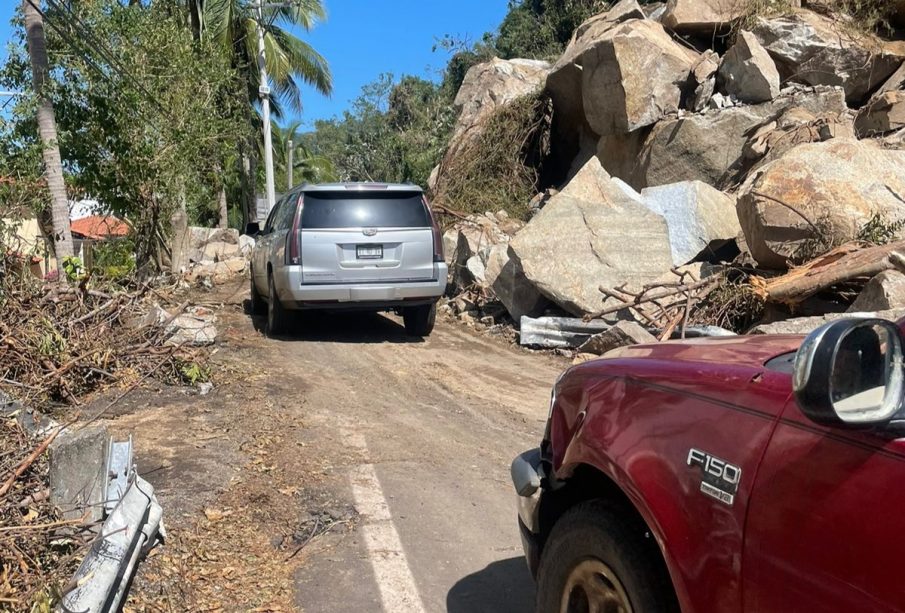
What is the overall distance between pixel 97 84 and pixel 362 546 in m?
11.9

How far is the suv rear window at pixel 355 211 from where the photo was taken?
948 centimetres

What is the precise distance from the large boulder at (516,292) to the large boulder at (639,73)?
5590mm

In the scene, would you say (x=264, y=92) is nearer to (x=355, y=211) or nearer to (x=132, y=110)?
(x=132, y=110)

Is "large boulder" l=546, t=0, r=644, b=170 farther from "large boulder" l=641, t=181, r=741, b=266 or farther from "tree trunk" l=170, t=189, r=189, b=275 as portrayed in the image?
"tree trunk" l=170, t=189, r=189, b=275

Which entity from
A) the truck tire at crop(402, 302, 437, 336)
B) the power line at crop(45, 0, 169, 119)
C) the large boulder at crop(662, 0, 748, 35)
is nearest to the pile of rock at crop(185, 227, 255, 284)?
the power line at crop(45, 0, 169, 119)

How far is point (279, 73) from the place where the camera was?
2983cm

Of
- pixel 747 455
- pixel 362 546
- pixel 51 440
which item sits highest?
pixel 747 455

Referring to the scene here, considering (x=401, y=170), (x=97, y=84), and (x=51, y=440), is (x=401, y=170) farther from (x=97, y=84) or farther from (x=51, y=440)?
(x=51, y=440)

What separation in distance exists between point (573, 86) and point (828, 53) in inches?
208

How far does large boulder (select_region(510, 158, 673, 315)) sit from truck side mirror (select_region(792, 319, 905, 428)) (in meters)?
8.30

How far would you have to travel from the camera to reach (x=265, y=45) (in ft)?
94.7

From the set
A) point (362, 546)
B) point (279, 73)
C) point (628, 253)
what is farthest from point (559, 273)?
point (279, 73)

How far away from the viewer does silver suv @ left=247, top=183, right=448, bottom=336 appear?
30.7 feet

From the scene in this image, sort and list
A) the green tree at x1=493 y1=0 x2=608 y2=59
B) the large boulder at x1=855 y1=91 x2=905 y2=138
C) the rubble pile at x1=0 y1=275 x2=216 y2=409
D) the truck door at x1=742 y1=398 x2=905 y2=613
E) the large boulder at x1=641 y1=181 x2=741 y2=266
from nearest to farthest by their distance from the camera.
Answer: the truck door at x1=742 y1=398 x2=905 y2=613 → the rubble pile at x1=0 y1=275 x2=216 y2=409 → the large boulder at x1=641 y1=181 x2=741 y2=266 → the large boulder at x1=855 y1=91 x2=905 y2=138 → the green tree at x1=493 y1=0 x2=608 y2=59
